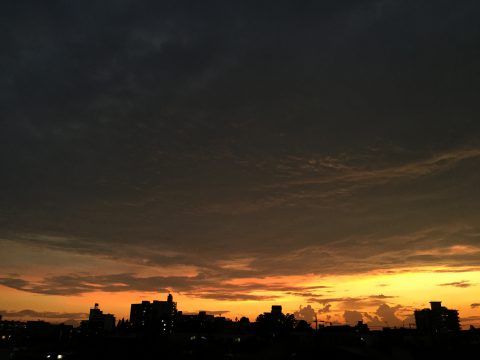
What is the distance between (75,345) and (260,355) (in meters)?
34.0

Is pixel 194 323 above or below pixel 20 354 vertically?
above

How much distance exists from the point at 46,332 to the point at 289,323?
322 feet

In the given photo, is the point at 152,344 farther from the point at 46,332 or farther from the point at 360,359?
the point at 46,332

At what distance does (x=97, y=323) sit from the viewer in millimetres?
180375

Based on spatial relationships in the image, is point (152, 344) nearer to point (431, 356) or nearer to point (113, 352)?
point (113, 352)

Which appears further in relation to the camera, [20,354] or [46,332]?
[46,332]

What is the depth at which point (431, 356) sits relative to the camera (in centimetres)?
6000

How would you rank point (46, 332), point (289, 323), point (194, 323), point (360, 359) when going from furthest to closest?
point (289, 323) → point (46, 332) → point (194, 323) → point (360, 359)

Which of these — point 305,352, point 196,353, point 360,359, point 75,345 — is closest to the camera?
point 360,359

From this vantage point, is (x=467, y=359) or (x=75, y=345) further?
(x=75, y=345)

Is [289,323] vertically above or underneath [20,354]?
above

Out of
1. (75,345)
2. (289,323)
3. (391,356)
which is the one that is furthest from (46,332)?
(391,356)

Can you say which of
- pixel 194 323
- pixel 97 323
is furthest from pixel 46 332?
pixel 194 323

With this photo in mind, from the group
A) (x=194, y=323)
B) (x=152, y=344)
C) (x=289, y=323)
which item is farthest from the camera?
(x=289, y=323)
